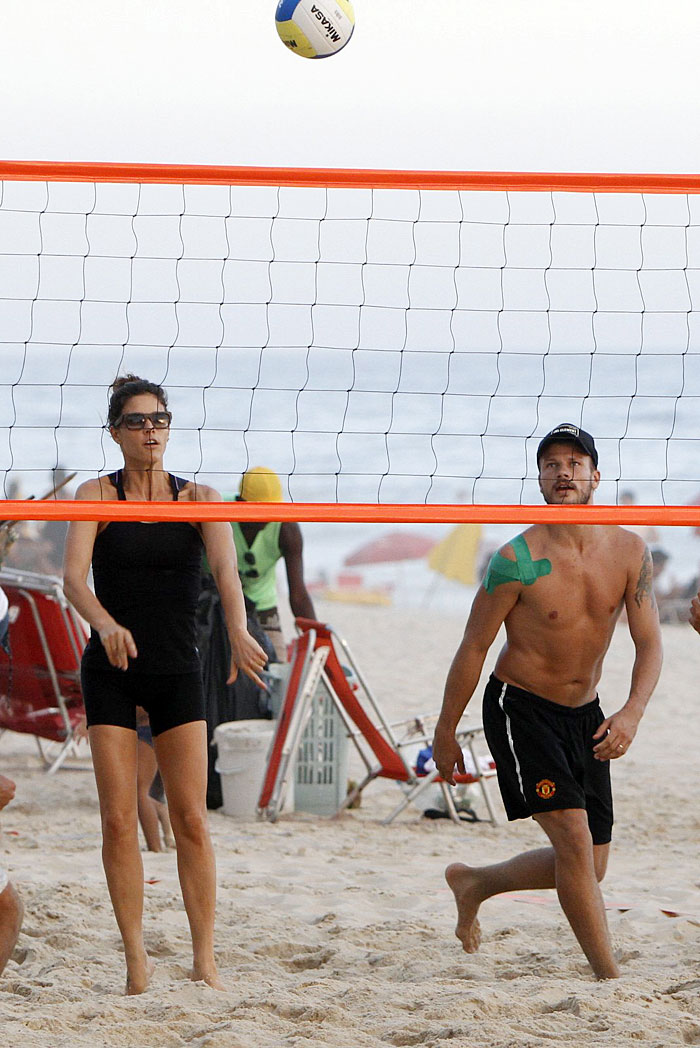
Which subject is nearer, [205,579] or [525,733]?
[525,733]

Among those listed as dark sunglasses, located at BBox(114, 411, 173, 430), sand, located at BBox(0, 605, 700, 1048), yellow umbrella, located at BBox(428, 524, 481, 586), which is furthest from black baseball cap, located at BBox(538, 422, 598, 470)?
yellow umbrella, located at BBox(428, 524, 481, 586)

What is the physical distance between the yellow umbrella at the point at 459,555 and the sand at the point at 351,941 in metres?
11.6

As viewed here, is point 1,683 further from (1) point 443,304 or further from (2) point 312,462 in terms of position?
(1) point 443,304

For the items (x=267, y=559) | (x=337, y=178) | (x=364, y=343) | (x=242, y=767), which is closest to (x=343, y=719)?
(x=242, y=767)

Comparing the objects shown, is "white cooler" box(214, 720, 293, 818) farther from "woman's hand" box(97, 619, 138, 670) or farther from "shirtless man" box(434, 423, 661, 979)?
"woman's hand" box(97, 619, 138, 670)

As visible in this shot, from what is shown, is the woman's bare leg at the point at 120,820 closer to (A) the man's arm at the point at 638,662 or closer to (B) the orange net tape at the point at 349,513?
(B) the orange net tape at the point at 349,513

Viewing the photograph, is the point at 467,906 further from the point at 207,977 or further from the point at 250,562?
the point at 250,562

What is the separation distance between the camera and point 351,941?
4043 millimetres

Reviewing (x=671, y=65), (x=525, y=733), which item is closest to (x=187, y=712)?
(x=525, y=733)

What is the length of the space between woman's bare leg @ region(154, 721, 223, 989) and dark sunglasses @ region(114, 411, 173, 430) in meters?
0.84

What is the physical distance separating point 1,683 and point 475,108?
1511 inches

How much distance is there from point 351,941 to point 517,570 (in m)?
1.39

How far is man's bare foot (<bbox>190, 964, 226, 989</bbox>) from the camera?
346 cm

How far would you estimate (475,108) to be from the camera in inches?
1626
